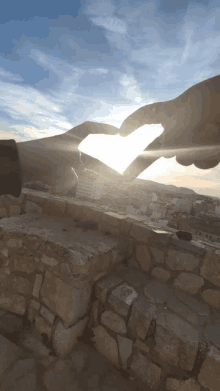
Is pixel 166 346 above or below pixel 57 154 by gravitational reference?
below

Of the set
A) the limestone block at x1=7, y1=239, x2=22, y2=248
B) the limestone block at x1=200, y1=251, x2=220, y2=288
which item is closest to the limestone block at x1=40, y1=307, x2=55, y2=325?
the limestone block at x1=7, y1=239, x2=22, y2=248

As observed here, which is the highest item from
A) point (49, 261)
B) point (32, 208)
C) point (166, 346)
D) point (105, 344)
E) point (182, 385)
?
point (32, 208)

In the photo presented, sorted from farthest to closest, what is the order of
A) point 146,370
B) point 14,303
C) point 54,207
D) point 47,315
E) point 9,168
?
1. point 54,207
2. point 14,303
3. point 47,315
4. point 146,370
5. point 9,168

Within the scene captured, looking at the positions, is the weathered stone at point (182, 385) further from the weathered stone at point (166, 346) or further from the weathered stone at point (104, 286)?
the weathered stone at point (104, 286)

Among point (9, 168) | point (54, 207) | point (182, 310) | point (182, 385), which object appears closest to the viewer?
point (9, 168)

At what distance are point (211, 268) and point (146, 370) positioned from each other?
1167mm

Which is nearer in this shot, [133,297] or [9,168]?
[9,168]

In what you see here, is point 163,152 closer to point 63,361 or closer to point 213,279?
point 213,279

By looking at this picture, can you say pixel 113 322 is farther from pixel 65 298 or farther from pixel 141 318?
pixel 65 298

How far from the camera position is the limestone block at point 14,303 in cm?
206

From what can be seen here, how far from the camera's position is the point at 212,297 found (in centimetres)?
176

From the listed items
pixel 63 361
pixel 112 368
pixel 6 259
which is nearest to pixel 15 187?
pixel 6 259

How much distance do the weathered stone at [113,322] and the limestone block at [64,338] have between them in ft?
0.95

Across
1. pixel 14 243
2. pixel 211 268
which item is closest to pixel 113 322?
pixel 211 268
